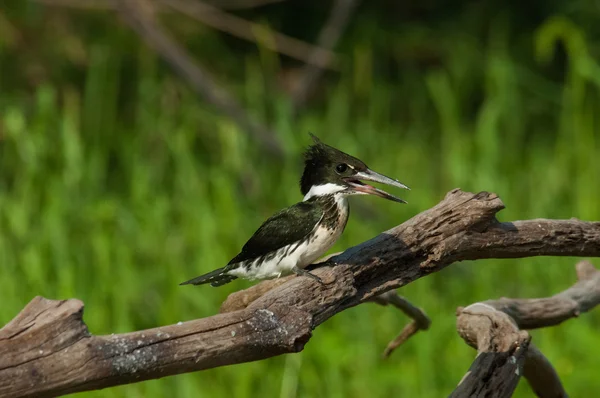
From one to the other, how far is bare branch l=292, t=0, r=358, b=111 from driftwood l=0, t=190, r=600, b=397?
4.34 m

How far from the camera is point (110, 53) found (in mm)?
6414

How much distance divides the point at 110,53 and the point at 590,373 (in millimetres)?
3389

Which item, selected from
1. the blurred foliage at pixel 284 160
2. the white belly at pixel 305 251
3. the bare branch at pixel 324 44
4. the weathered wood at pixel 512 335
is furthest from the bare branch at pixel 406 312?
the bare branch at pixel 324 44

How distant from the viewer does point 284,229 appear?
2316mm

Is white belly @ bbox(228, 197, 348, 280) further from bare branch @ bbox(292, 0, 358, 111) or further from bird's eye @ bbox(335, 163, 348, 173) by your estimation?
bare branch @ bbox(292, 0, 358, 111)

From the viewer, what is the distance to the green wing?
91.1 inches

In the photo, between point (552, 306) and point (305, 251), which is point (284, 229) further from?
point (552, 306)

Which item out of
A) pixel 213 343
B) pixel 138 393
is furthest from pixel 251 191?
pixel 213 343

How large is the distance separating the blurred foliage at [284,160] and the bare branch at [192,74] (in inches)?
3.8

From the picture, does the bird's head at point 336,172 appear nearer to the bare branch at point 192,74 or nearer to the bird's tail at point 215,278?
the bird's tail at point 215,278

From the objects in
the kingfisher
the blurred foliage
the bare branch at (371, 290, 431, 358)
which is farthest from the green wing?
the blurred foliage

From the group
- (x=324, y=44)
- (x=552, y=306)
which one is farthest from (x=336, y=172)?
(x=324, y=44)

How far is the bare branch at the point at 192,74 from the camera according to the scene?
5820mm

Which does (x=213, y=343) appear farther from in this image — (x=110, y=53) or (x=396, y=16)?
(x=396, y=16)
